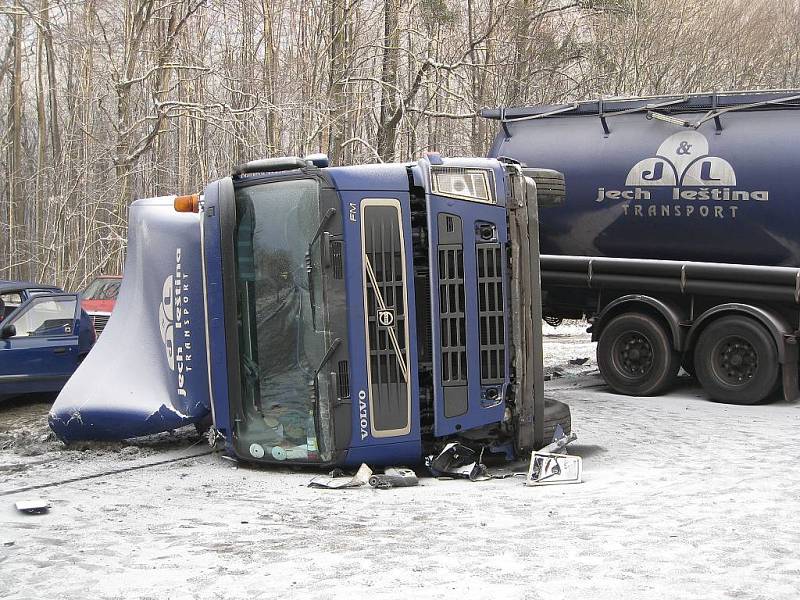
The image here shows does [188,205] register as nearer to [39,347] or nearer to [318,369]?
[318,369]

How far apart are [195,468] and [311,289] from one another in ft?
5.63

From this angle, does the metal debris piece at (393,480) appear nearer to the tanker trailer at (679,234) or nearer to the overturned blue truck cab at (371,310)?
the overturned blue truck cab at (371,310)

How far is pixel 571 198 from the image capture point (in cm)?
1220

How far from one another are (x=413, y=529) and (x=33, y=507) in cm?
238

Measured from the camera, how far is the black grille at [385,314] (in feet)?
24.4

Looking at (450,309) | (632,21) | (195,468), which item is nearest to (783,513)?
(450,309)

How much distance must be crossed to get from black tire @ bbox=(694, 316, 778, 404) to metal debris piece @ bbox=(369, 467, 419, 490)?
5.17 meters

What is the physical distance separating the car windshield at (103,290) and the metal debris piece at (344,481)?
911 centimetres

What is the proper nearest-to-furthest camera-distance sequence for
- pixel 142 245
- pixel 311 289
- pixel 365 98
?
pixel 311 289, pixel 142 245, pixel 365 98

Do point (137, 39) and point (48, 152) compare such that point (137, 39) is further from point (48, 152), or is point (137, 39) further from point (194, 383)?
point (48, 152)

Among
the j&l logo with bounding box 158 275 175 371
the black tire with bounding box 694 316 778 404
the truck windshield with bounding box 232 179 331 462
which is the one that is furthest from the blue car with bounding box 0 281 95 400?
the black tire with bounding box 694 316 778 404

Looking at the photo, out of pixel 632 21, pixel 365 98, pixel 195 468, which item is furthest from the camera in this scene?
pixel 632 21

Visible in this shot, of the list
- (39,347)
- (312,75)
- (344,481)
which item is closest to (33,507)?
(344,481)

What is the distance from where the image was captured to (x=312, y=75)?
1955 cm
